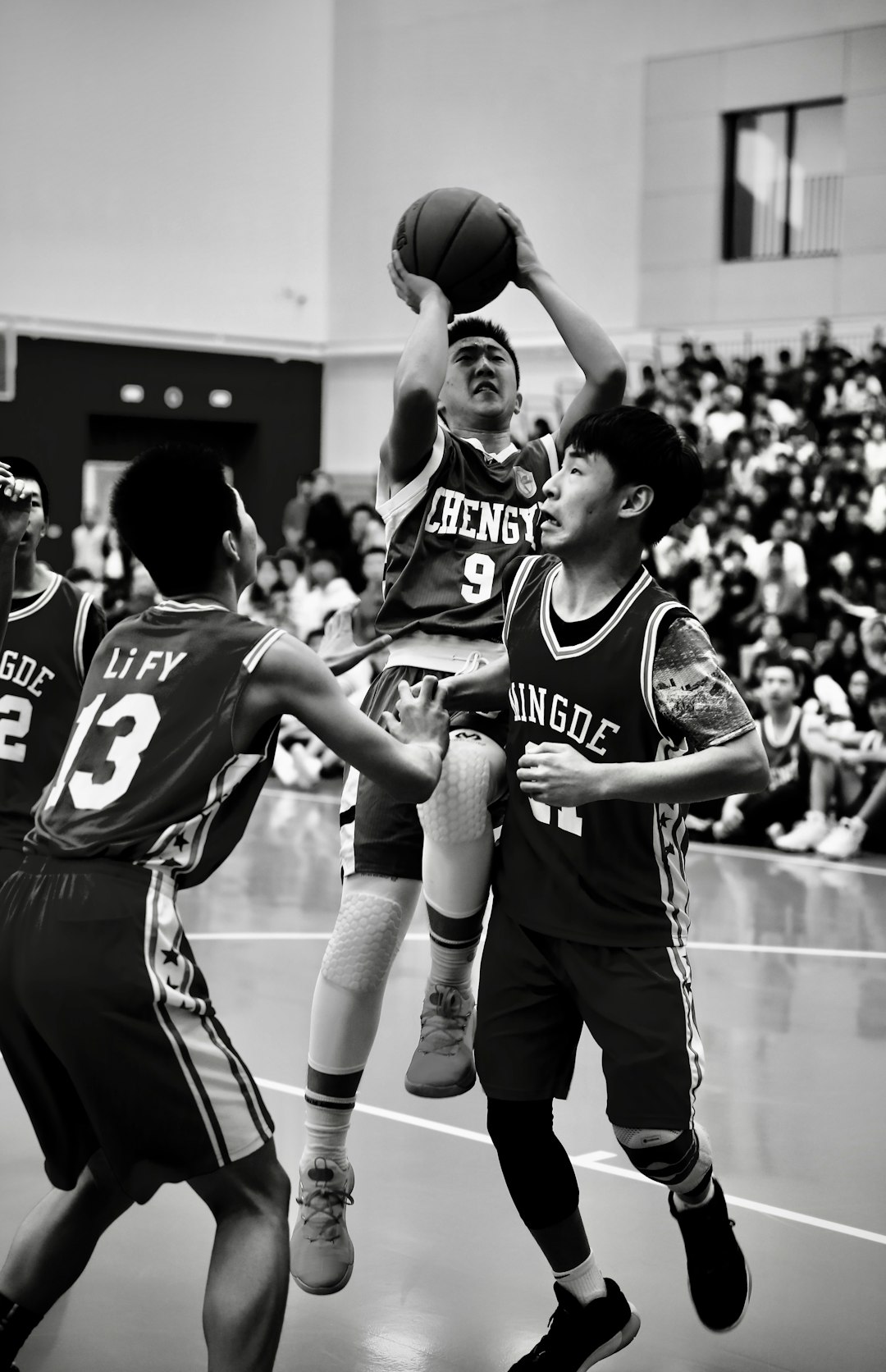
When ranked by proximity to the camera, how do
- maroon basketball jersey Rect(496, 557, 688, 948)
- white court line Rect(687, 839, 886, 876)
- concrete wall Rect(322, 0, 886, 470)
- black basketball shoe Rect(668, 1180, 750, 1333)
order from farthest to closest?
1. concrete wall Rect(322, 0, 886, 470)
2. white court line Rect(687, 839, 886, 876)
3. black basketball shoe Rect(668, 1180, 750, 1333)
4. maroon basketball jersey Rect(496, 557, 688, 948)

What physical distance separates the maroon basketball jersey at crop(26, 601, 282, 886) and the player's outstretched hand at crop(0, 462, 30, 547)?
1.39 ft

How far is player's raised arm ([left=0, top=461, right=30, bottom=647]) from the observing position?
3.11 m

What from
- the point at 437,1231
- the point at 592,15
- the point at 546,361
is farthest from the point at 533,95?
the point at 437,1231

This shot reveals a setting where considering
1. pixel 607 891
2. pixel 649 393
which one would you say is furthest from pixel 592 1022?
pixel 649 393

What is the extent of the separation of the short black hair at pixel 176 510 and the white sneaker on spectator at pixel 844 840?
7.25 metres

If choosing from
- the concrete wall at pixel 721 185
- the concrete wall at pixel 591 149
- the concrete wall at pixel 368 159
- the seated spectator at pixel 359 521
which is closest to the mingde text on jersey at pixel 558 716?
the seated spectator at pixel 359 521

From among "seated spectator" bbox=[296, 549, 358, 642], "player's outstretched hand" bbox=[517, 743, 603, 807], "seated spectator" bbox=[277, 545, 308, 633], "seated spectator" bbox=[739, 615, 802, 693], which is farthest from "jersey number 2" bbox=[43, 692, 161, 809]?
"seated spectator" bbox=[277, 545, 308, 633]

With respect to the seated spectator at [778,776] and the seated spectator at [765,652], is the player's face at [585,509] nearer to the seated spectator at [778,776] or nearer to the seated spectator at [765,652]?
the seated spectator at [778,776]

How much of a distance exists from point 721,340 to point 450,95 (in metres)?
5.21

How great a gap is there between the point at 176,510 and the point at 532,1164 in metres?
1.38

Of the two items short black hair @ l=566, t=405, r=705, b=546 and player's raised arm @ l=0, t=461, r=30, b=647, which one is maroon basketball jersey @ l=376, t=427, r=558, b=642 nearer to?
short black hair @ l=566, t=405, r=705, b=546

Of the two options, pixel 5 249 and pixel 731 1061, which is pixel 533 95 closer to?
pixel 5 249

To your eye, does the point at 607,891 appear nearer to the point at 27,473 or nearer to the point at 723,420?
the point at 27,473

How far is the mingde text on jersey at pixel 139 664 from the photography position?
282cm
